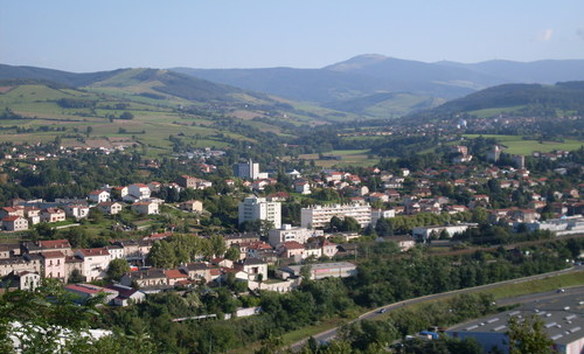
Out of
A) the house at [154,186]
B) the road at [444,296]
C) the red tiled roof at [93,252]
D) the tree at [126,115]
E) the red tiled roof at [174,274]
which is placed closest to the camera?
the road at [444,296]

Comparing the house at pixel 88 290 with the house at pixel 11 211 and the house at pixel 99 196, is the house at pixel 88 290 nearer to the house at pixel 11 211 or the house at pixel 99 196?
the house at pixel 11 211

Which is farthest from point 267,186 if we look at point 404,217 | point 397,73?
point 397,73

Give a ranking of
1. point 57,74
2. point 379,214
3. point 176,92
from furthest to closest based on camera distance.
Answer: point 57,74 < point 176,92 < point 379,214

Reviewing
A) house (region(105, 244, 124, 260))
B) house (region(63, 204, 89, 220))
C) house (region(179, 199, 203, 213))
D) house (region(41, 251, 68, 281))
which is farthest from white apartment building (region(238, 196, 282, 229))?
house (region(41, 251, 68, 281))

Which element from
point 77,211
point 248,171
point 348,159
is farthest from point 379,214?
point 348,159

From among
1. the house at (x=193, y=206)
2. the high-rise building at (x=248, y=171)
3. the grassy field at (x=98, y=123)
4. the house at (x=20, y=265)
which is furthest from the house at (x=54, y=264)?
the grassy field at (x=98, y=123)

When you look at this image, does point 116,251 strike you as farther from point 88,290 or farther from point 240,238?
point 240,238
